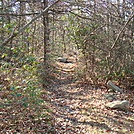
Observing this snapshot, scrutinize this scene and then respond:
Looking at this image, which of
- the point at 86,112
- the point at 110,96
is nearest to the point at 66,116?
the point at 86,112

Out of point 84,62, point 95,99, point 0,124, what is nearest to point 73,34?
point 84,62

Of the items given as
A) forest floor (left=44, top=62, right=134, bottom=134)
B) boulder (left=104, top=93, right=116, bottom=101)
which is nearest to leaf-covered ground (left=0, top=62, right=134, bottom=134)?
forest floor (left=44, top=62, right=134, bottom=134)

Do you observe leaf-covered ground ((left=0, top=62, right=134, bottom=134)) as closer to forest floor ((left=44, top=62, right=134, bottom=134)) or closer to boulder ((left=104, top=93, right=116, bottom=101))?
forest floor ((left=44, top=62, right=134, bottom=134))

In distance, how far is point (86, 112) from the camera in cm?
564

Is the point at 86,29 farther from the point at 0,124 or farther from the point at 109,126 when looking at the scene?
the point at 0,124

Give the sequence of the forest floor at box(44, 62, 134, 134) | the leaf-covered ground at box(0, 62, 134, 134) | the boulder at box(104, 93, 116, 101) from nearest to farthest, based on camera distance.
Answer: the leaf-covered ground at box(0, 62, 134, 134) < the forest floor at box(44, 62, 134, 134) < the boulder at box(104, 93, 116, 101)

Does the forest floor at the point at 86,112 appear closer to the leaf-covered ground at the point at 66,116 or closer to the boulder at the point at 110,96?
the leaf-covered ground at the point at 66,116

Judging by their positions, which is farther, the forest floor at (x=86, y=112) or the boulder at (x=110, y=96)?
the boulder at (x=110, y=96)

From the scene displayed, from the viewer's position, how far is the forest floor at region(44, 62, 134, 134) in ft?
15.2

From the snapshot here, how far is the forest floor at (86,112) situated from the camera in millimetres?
4641

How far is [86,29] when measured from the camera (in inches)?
336

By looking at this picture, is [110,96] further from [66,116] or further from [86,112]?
[66,116]

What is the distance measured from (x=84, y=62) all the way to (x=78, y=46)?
3.14ft

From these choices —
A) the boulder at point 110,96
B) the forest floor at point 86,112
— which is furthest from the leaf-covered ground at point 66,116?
the boulder at point 110,96
